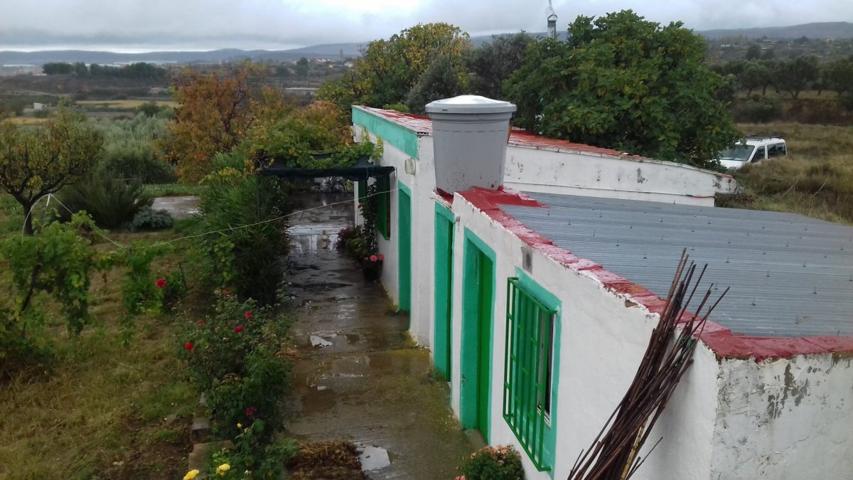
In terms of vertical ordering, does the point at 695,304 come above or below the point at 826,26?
below

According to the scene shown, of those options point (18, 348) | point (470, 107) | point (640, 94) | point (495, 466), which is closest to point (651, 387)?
point (495, 466)

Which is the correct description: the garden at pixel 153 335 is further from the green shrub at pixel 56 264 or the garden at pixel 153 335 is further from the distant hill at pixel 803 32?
the distant hill at pixel 803 32

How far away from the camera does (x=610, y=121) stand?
1188 cm

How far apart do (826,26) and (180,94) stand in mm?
105893

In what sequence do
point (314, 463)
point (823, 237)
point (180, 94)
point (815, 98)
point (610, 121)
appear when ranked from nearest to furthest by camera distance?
point (823, 237) < point (314, 463) < point (610, 121) < point (180, 94) < point (815, 98)

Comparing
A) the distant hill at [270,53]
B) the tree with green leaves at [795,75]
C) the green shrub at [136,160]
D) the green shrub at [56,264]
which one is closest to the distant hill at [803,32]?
the distant hill at [270,53]

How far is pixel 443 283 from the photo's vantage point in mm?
7938

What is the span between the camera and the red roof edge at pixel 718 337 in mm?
2600

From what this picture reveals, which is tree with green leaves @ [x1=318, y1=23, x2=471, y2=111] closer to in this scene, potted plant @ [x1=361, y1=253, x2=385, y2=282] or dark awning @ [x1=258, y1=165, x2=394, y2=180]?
potted plant @ [x1=361, y1=253, x2=385, y2=282]

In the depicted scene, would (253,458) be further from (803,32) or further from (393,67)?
(803,32)

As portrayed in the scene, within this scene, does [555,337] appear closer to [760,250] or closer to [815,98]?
[760,250]

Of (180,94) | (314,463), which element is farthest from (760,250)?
(180,94)

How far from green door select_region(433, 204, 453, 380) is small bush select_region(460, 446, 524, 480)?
2828 millimetres

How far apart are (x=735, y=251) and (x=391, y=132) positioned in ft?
21.9
